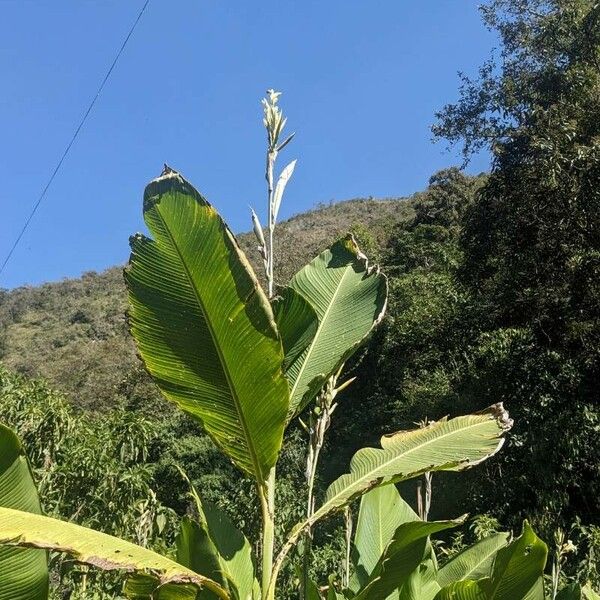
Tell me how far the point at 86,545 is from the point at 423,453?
81cm

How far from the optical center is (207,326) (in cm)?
138

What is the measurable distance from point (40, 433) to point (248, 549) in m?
4.39

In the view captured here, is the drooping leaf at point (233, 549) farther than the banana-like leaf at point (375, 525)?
No

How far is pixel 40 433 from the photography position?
5660 mm

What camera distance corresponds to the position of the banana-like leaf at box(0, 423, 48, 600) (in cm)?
125

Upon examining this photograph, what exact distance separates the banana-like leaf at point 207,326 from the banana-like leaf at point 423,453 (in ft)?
0.70

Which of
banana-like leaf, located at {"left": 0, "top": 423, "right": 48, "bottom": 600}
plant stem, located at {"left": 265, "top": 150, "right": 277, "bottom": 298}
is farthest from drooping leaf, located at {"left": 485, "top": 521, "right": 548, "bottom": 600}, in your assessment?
banana-like leaf, located at {"left": 0, "top": 423, "right": 48, "bottom": 600}

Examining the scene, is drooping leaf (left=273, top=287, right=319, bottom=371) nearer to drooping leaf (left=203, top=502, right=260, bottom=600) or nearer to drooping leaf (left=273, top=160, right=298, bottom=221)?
drooping leaf (left=273, top=160, right=298, bottom=221)

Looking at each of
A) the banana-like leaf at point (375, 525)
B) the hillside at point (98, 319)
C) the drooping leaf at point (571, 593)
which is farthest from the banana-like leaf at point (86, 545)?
the hillside at point (98, 319)

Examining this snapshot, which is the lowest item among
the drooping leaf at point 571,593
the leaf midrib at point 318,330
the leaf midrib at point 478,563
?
the drooping leaf at point 571,593

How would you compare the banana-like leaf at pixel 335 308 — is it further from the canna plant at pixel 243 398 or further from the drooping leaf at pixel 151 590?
the drooping leaf at pixel 151 590

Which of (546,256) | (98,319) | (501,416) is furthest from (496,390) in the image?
(98,319)

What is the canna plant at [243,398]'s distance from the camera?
127 centimetres

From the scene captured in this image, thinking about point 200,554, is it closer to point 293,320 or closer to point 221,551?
point 221,551
